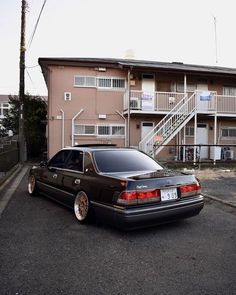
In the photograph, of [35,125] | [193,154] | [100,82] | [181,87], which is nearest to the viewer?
[193,154]

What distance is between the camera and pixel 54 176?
6289 millimetres

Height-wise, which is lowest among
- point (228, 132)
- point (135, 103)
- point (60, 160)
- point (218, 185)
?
point (218, 185)

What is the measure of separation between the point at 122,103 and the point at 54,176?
1172 cm

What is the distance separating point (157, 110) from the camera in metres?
16.3

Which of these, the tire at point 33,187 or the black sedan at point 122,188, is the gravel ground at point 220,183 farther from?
the tire at point 33,187

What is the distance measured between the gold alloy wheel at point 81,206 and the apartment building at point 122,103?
10.8 metres

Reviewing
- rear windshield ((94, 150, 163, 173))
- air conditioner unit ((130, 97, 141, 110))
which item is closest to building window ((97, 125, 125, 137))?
air conditioner unit ((130, 97, 141, 110))

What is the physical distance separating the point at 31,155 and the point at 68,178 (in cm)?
1537

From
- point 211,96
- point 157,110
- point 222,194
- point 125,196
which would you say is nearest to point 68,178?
point 125,196

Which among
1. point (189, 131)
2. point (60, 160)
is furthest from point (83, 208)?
point (189, 131)

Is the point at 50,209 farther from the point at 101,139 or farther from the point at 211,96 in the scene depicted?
the point at 211,96

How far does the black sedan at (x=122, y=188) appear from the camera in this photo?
172 inches

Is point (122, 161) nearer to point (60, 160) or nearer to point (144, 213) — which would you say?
point (144, 213)

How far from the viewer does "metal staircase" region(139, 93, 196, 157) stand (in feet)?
47.9
